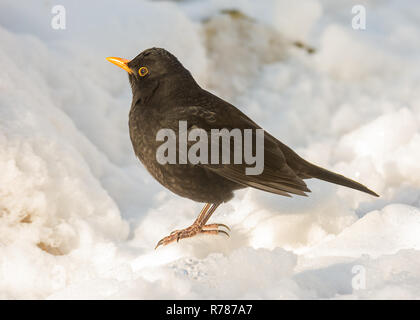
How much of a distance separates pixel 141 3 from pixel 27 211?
3.01 metres

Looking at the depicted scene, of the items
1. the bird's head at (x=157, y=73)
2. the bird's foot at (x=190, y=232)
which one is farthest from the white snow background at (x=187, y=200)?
the bird's head at (x=157, y=73)

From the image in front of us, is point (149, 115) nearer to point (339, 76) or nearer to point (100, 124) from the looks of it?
point (100, 124)

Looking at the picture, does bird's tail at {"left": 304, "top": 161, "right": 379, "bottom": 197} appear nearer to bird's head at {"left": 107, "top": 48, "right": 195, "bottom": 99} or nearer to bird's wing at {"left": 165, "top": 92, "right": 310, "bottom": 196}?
bird's wing at {"left": 165, "top": 92, "right": 310, "bottom": 196}

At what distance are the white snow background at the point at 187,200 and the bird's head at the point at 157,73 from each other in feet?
2.61

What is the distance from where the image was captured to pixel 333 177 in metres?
2.76

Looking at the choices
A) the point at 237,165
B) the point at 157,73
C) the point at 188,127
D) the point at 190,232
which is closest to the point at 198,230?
the point at 190,232

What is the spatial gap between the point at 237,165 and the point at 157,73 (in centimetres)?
61

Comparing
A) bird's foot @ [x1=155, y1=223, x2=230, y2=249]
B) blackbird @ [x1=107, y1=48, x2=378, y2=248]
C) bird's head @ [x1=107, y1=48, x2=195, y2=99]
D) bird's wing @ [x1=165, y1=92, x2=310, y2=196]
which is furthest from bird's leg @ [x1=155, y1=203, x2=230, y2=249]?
bird's head @ [x1=107, y1=48, x2=195, y2=99]

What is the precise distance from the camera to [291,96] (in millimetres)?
5270

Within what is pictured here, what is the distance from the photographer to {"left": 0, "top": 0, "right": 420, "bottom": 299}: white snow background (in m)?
2.32

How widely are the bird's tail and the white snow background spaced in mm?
284

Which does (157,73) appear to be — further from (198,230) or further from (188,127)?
(198,230)

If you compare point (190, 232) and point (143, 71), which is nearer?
point (143, 71)
